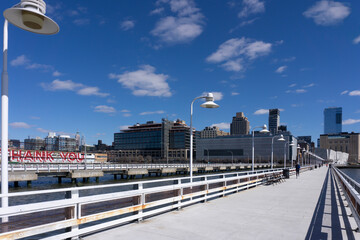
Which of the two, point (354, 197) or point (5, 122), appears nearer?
point (5, 122)

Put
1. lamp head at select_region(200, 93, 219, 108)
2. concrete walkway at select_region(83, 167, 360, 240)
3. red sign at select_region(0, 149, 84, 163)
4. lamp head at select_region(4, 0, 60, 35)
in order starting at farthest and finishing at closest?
1. red sign at select_region(0, 149, 84, 163)
2. lamp head at select_region(200, 93, 219, 108)
3. concrete walkway at select_region(83, 167, 360, 240)
4. lamp head at select_region(4, 0, 60, 35)

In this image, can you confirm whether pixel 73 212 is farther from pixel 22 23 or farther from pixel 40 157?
pixel 40 157

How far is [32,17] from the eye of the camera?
252 inches

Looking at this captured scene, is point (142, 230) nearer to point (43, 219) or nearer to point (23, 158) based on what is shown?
point (43, 219)

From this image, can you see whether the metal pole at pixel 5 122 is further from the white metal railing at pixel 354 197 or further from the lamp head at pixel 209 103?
the lamp head at pixel 209 103

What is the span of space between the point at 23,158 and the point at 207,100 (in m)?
77.7

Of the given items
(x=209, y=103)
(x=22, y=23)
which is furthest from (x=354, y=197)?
(x=22, y=23)

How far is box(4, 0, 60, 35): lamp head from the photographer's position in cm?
621

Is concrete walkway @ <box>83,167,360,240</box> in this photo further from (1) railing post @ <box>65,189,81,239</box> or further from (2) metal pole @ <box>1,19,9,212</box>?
(2) metal pole @ <box>1,19,9,212</box>

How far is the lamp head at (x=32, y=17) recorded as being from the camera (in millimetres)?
6211

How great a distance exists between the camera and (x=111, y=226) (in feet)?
26.2

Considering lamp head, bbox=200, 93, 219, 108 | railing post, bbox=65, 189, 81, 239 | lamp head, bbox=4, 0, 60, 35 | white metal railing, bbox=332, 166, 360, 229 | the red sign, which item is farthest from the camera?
the red sign

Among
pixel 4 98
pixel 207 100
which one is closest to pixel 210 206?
pixel 207 100

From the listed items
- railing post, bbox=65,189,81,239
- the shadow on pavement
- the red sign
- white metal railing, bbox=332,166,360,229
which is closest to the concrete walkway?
the shadow on pavement
